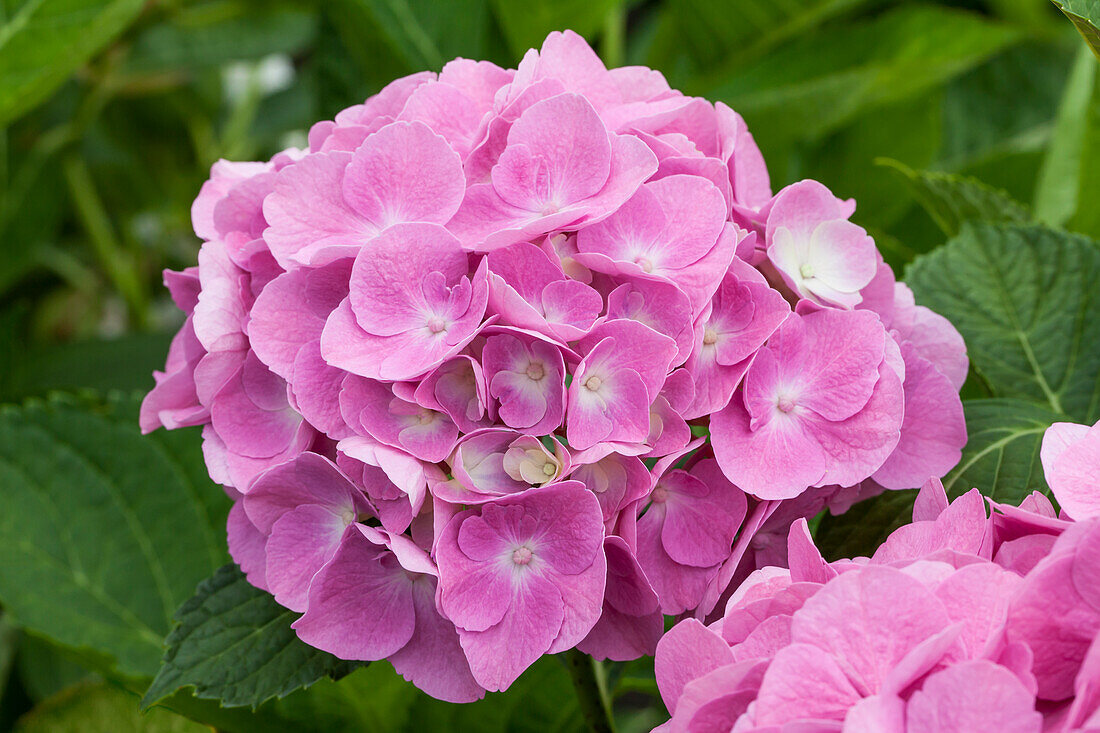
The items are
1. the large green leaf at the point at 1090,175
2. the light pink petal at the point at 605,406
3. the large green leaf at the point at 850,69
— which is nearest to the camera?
the light pink petal at the point at 605,406

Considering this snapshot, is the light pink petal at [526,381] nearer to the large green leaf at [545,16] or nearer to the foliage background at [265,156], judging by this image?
the foliage background at [265,156]

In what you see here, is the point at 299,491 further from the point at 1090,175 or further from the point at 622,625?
the point at 1090,175

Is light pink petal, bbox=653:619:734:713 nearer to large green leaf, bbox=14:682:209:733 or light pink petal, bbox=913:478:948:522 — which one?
light pink petal, bbox=913:478:948:522

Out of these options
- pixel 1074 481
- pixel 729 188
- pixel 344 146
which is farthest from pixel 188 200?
pixel 1074 481

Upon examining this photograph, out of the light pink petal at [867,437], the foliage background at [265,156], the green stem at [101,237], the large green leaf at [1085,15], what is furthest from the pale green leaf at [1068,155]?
the green stem at [101,237]

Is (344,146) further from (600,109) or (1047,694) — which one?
(1047,694)

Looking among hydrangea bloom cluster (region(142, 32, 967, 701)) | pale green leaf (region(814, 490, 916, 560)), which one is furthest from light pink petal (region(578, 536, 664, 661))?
pale green leaf (region(814, 490, 916, 560))

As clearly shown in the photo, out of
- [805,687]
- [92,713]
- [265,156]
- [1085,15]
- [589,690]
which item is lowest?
[265,156]

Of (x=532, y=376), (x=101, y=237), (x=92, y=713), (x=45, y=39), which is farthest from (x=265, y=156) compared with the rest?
(x=532, y=376)
